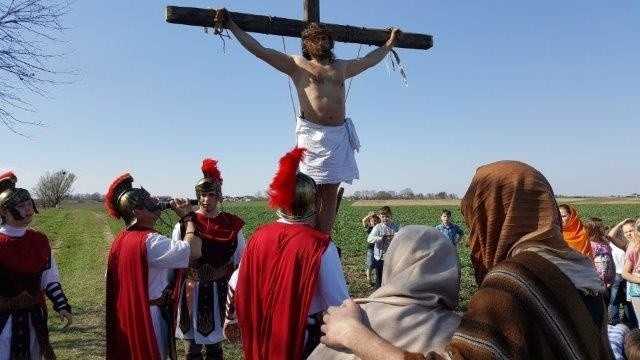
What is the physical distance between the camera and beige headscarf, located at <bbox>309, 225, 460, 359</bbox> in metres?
1.59

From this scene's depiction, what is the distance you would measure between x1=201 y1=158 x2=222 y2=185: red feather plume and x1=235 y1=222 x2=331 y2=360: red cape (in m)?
1.74

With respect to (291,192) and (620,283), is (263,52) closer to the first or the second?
(291,192)

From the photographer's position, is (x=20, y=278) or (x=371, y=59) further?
(x=371, y=59)

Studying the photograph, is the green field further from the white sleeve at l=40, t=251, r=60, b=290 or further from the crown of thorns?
the crown of thorns

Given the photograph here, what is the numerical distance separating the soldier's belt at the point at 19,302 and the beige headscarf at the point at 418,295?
3478 millimetres

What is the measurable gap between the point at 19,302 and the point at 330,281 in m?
2.67

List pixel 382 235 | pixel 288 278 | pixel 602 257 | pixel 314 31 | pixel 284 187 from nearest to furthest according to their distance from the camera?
pixel 288 278
pixel 284 187
pixel 314 31
pixel 602 257
pixel 382 235

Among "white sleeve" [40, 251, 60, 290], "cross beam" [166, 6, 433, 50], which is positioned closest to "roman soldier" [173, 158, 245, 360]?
"white sleeve" [40, 251, 60, 290]

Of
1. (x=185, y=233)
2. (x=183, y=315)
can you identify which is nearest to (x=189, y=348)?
(x=183, y=315)

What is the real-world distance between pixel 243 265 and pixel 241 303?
0.76 ft

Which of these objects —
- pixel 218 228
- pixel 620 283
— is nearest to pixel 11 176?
pixel 218 228

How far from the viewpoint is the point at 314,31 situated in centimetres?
385

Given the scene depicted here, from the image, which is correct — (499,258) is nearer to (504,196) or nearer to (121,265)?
(504,196)

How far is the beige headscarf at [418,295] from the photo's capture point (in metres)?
1.59
